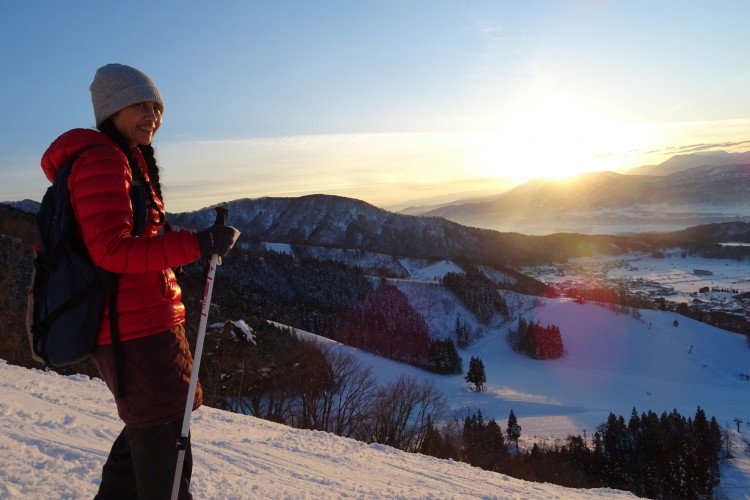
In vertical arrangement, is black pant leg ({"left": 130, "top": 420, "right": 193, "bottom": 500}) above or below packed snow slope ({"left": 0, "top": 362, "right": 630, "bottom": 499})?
above

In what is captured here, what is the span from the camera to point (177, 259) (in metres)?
2.15

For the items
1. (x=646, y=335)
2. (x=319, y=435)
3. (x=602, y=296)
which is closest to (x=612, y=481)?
(x=319, y=435)

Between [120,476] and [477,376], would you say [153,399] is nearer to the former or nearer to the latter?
[120,476]

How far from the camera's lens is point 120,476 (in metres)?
2.61

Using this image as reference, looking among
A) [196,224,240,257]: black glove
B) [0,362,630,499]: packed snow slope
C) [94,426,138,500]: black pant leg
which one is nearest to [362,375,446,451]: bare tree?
[0,362,630,499]: packed snow slope

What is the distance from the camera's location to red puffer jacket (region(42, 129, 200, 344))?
6.63 feet

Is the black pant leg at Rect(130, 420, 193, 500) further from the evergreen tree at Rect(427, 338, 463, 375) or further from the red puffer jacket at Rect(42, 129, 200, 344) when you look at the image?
the evergreen tree at Rect(427, 338, 463, 375)

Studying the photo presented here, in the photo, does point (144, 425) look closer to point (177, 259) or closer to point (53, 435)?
point (177, 259)

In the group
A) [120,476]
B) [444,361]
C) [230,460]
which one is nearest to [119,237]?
[120,476]

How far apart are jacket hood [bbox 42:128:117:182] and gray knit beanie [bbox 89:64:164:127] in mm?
172

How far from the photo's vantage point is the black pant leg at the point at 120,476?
261 centimetres

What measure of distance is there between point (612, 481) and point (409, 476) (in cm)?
5664

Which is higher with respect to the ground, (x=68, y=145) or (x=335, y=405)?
(x=68, y=145)

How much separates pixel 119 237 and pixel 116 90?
753 millimetres
